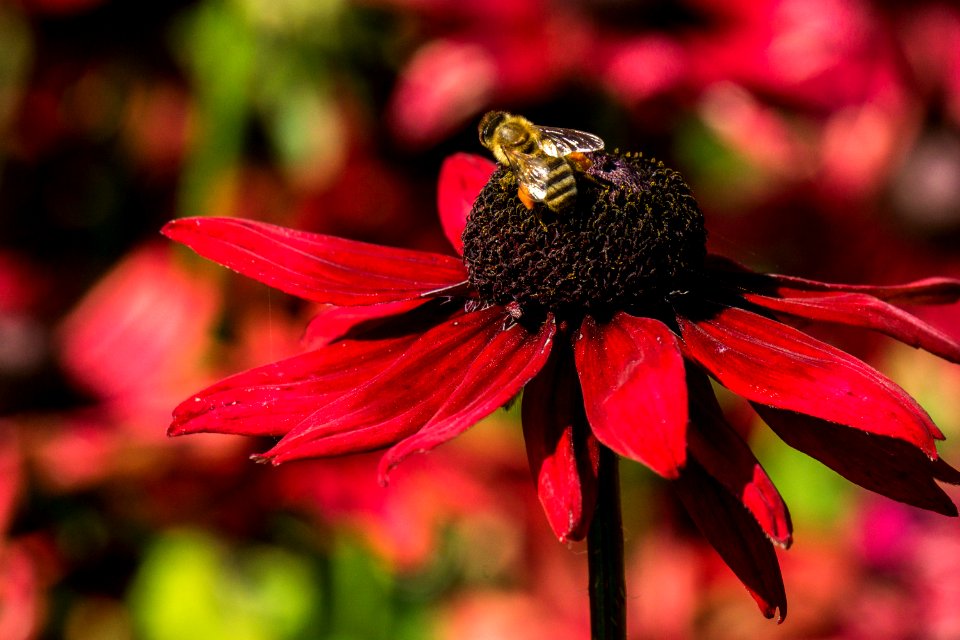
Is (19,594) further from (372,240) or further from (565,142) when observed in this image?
(565,142)

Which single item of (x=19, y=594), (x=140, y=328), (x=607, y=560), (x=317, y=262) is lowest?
(x=19, y=594)

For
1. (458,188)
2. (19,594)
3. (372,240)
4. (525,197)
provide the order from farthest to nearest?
(372,240) < (19,594) < (458,188) < (525,197)

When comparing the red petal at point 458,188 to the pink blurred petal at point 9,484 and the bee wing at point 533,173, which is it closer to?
the bee wing at point 533,173

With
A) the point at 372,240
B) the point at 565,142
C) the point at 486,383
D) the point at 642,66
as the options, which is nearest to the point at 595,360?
the point at 486,383

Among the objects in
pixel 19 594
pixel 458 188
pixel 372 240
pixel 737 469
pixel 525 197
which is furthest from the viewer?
pixel 372 240

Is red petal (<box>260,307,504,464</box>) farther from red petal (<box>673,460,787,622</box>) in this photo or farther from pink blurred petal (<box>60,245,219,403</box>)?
pink blurred petal (<box>60,245,219,403</box>)

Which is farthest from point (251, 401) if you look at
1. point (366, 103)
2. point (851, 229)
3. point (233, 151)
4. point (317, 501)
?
point (851, 229)

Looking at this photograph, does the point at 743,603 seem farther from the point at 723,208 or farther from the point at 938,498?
the point at 938,498
